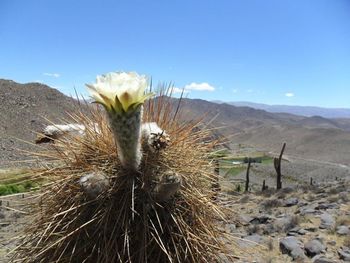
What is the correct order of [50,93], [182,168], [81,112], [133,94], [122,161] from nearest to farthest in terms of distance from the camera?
[133,94], [122,161], [182,168], [81,112], [50,93]

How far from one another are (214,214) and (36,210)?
3.29ft

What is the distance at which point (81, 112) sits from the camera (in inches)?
95.7

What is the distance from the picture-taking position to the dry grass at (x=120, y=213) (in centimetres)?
192

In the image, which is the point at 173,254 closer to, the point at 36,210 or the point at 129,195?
the point at 129,195

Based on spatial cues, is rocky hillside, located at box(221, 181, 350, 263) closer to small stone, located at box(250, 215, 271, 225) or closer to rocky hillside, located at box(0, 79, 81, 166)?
small stone, located at box(250, 215, 271, 225)

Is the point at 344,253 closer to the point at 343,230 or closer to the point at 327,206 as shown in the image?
the point at 343,230

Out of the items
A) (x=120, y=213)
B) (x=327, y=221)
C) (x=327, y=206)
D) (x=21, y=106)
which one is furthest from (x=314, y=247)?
(x=21, y=106)

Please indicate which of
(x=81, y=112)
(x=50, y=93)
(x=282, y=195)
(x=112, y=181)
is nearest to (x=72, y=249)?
(x=112, y=181)

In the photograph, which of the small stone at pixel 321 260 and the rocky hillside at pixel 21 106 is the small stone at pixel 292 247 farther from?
the rocky hillside at pixel 21 106

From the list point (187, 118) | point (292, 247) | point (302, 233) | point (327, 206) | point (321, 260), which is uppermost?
point (187, 118)

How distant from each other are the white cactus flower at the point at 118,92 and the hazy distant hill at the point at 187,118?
783 millimetres

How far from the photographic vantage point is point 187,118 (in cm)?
255

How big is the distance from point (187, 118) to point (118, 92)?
96 centimetres

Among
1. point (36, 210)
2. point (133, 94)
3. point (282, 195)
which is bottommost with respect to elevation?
point (282, 195)
